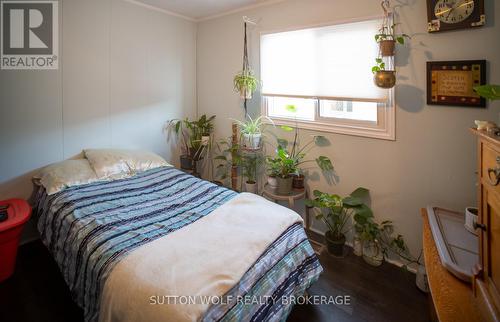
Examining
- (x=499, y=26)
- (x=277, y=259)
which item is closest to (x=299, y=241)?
(x=277, y=259)

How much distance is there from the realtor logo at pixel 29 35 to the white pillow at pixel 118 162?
0.93m

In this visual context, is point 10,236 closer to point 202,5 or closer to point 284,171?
point 284,171

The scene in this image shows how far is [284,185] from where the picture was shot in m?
2.57

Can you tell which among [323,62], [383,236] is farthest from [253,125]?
[383,236]

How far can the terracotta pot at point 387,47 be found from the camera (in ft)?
6.47

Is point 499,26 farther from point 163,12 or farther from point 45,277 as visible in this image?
point 45,277

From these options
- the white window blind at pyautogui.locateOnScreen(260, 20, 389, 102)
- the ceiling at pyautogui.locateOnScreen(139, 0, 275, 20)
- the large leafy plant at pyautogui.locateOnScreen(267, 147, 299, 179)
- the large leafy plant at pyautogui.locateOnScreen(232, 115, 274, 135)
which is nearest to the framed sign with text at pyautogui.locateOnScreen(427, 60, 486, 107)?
the white window blind at pyautogui.locateOnScreen(260, 20, 389, 102)

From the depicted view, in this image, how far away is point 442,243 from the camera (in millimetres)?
1460

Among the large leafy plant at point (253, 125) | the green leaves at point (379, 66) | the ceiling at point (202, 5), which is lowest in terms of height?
the large leafy plant at point (253, 125)

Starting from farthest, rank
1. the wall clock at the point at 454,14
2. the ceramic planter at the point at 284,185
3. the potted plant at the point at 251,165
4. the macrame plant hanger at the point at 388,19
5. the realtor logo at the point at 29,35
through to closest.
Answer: the potted plant at the point at 251,165 → the ceramic planter at the point at 284,185 → the realtor logo at the point at 29,35 → the macrame plant hanger at the point at 388,19 → the wall clock at the point at 454,14

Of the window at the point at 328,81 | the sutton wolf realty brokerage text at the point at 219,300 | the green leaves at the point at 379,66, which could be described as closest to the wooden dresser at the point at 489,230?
the sutton wolf realty brokerage text at the point at 219,300

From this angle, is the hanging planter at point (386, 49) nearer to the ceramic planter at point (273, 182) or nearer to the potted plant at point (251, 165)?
the ceramic planter at point (273, 182)

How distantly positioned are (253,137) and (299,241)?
1.39 m

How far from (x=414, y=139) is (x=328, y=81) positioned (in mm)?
913
